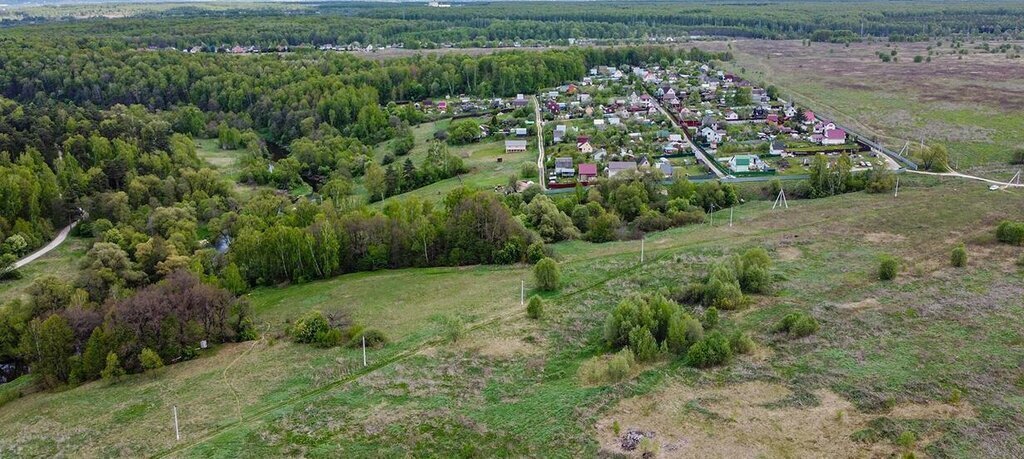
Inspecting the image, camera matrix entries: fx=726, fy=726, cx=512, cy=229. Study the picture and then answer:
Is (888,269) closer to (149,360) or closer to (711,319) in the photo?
(711,319)

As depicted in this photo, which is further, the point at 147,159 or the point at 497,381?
the point at 147,159

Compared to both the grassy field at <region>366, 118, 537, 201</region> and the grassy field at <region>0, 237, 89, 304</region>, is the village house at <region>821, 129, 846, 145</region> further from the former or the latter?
the grassy field at <region>0, 237, 89, 304</region>

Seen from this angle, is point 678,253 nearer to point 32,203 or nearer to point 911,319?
point 911,319

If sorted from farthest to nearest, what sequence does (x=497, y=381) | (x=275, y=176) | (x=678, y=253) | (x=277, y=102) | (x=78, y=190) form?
(x=277, y=102) < (x=275, y=176) < (x=78, y=190) < (x=678, y=253) < (x=497, y=381)

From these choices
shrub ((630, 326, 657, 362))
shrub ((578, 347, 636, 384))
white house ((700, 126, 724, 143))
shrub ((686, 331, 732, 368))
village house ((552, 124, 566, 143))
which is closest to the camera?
shrub ((578, 347, 636, 384))

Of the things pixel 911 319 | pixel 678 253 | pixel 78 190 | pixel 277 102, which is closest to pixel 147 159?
pixel 78 190

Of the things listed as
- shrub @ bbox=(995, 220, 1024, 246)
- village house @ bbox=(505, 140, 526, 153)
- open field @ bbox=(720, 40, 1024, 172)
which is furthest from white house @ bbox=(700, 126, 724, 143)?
shrub @ bbox=(995, 220, 1024, 246)
